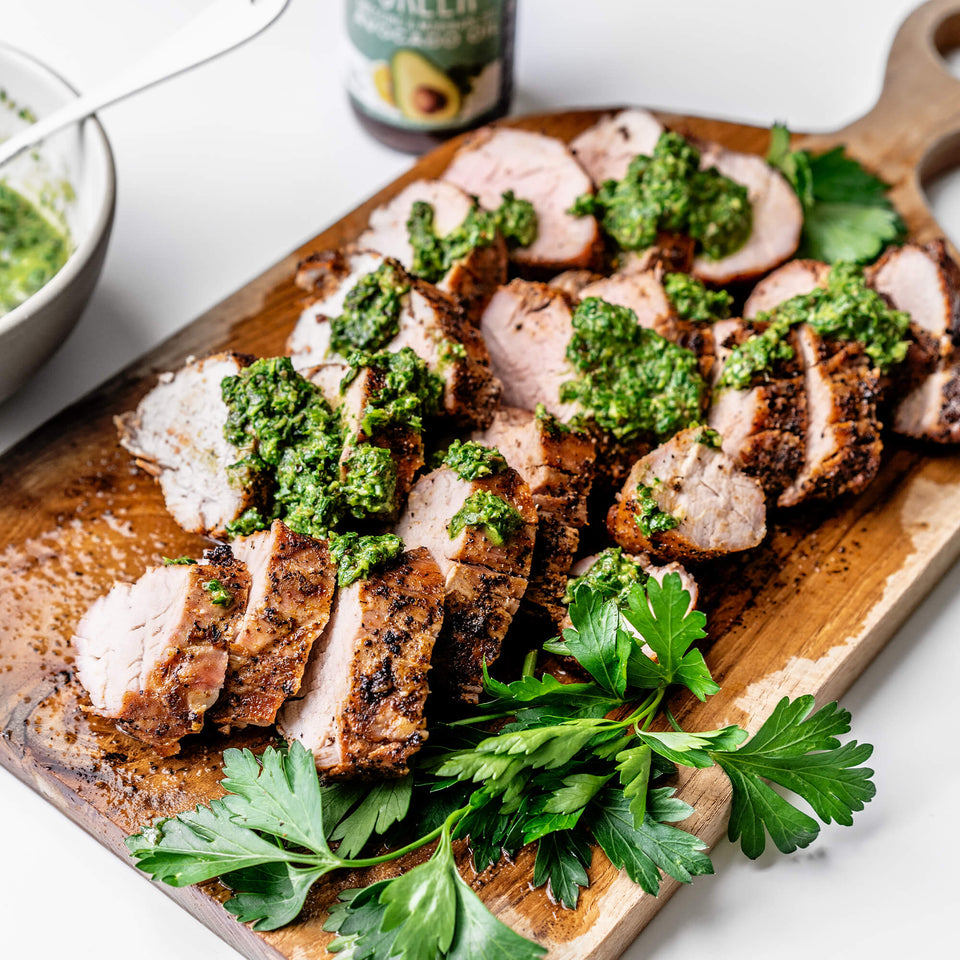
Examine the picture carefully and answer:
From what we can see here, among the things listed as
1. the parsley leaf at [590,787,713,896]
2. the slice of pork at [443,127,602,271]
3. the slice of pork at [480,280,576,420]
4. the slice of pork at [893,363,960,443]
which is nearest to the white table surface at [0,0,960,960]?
the parsley leaf at [590,787,713,896]

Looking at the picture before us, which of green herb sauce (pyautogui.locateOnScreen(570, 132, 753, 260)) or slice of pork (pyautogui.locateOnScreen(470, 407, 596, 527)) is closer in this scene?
slice of pork (pyautogui.locateOnScreen(470, 407, 596, 527))

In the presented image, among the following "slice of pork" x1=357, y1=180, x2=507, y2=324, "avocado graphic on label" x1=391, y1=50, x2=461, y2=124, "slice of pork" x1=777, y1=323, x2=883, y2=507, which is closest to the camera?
"slice of pork" x1=777, y1=323, x2=883, y2=507

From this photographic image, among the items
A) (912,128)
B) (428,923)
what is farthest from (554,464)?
(912,128)

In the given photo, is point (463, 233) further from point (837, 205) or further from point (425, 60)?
point (837, 205)

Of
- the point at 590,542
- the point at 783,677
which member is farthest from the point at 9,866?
the point at 783,677

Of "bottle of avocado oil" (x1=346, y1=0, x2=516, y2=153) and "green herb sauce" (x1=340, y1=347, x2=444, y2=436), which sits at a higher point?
"bottle of avocado oil" (x1=346, y1=0, x2=516, y2=153)

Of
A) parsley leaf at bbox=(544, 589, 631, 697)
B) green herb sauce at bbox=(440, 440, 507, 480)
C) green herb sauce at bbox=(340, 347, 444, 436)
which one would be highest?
green herb sauce at bbox=(340, 347, 444, 436)

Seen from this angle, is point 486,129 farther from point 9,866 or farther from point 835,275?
point 9,866

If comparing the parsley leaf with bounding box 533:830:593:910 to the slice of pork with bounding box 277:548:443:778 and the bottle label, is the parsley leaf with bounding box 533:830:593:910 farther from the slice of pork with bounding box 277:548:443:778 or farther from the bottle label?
the bottle label
